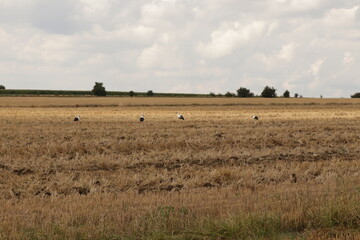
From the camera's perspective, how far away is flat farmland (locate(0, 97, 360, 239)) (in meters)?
7.13

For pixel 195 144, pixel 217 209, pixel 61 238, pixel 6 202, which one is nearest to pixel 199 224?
pixel 217 209

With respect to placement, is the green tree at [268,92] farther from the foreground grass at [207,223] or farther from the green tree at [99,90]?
the foreground grass at [207,223]

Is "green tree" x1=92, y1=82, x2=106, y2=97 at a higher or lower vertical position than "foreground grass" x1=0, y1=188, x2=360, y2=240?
higher

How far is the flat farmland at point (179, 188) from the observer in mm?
7129

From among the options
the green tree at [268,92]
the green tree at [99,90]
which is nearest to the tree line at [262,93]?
the green tree at [268,92]

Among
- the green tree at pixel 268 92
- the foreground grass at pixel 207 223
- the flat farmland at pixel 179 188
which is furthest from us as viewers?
A: the green tree at pixel 268 92

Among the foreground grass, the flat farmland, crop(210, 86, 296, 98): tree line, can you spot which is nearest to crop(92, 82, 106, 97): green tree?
crop(210, 86, 296, 98): tree line

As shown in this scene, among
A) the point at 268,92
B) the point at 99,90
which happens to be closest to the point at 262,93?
the point at 268,92

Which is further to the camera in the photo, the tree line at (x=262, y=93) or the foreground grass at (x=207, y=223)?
the tree line at (x=262, y=93)

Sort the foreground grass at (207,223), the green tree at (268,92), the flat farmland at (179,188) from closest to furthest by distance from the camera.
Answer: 1. the foreground grass at (207,223)
2. the flat farmland at (179,188)
3. the green tree at (268,92)

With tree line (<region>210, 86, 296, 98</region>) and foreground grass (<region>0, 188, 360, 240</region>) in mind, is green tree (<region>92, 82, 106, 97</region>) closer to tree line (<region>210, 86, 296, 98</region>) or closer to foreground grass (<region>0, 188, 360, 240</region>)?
tree line (<region>210, 86, 296, 98</region>)

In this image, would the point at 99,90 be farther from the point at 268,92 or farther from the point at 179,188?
the point at 179,188

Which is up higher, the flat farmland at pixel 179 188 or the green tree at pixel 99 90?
the green tree at pixel 99 90

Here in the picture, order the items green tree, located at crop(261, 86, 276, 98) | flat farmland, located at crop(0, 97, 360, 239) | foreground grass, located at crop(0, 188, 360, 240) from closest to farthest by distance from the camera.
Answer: foreground grass, located at crop(0, 188, 360, 240), flat farmland, located at crop(0, 97, 360, 239), green tree, located at crop(261, 86, 276, 98)
